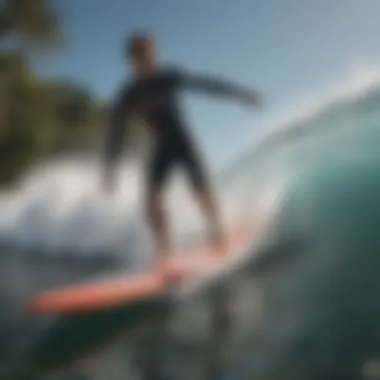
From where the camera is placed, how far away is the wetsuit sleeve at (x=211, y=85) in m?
1.35

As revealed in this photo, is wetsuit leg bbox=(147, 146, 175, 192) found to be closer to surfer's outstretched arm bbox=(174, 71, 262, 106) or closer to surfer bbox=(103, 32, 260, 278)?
surfer bbox=(103, 32, 260, 278)

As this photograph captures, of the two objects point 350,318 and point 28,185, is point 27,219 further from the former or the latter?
point 350,318

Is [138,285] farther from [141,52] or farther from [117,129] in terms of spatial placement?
[141,52]

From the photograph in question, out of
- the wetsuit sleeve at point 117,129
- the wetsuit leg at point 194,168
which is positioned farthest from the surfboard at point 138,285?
the wetsuit sleeve at point 117,129

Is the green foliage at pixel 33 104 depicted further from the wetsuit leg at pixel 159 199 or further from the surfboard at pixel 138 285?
the surfboard at pixel 138 285

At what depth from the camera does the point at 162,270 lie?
1335mm

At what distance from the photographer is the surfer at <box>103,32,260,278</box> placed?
135cm

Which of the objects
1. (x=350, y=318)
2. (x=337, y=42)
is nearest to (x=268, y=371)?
(x=350, y=318)

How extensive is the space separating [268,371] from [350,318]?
196 millimetres

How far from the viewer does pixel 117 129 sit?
4.44 feet

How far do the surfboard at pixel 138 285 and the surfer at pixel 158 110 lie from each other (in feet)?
0.14

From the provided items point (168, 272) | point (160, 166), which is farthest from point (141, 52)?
point (168, 272)

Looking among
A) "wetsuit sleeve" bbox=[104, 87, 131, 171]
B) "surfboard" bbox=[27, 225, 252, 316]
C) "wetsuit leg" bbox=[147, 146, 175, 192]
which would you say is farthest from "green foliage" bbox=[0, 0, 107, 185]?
"surfboard" bbox=[27, 225, 252, 316]

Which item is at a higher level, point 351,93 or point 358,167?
point 351,93
